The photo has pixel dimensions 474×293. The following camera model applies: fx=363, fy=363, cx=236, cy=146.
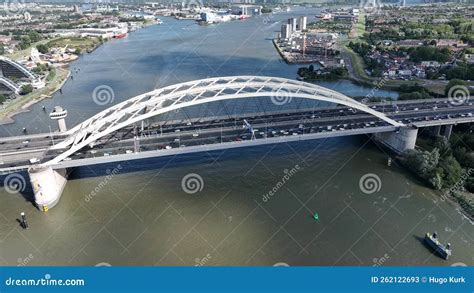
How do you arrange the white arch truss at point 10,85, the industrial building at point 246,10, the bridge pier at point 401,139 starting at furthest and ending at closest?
the industrial building at point 246,10, the white arch truss at point 10,85, the bridge pier at point 401,139

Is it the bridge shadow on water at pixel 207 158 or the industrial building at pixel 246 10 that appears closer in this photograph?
the bridge shadow on water at pixel 207 158

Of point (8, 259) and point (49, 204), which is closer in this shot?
point (8, 259)

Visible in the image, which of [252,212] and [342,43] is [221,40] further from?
[252,212]

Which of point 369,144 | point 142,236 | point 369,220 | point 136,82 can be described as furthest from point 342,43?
point 142,236

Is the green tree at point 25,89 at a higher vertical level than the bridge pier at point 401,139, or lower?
lower

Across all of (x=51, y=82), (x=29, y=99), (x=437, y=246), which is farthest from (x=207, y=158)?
(x=51, y=82)

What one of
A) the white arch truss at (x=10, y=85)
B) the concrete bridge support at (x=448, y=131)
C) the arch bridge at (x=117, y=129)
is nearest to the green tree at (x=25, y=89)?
the white arch truss at (x=10, y=85)

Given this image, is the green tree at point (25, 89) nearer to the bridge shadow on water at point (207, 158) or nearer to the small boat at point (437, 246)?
the bridge shadow on water at point (207, 158)
